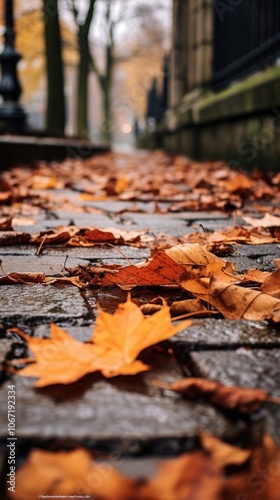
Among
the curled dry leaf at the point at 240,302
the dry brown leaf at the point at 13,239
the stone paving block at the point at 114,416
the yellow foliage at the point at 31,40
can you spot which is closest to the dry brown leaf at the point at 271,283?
the curled dry leaf at the point at 240,302

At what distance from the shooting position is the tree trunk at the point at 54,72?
11933 millimetres

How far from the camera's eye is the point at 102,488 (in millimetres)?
718

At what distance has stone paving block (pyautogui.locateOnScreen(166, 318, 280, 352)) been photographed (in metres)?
1.24

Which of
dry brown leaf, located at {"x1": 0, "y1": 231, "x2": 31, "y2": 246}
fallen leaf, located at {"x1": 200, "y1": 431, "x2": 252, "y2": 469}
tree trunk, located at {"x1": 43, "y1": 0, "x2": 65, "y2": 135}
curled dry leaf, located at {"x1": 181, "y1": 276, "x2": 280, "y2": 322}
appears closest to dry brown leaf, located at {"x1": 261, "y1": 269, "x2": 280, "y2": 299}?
curled dry leaf, located at {"x1": 181, "y1": 276, "x2": 280, "y2": 322}

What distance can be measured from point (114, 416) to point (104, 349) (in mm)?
195

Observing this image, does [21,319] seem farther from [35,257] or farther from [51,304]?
[35,257]

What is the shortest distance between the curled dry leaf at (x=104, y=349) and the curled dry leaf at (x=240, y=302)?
0.32 m

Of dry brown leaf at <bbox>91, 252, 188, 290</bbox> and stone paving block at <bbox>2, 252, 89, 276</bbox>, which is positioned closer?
dry brown leaf at <bbox>91, 252, 188, 290</bbox>

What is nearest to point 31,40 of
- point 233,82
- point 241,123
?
point 233,82

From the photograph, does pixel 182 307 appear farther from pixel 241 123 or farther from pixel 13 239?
pixel 241 123

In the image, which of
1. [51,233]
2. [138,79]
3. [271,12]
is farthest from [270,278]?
[138,79]

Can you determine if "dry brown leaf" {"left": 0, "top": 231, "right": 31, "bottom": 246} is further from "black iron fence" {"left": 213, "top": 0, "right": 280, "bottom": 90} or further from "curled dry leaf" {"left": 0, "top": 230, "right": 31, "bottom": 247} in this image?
"black iron fence" {"left": 213, "top": 0, "right": 280, "bottom": 90}

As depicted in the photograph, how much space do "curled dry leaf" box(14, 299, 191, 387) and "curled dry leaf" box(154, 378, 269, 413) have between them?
0.31ft

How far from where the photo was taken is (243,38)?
641 cm
